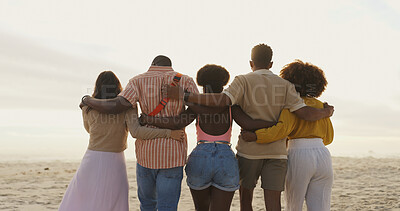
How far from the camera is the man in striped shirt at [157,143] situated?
3789 millimetres

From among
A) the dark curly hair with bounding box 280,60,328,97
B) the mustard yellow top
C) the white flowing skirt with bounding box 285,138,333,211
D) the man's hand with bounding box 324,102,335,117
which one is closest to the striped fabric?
the mustard yellow top

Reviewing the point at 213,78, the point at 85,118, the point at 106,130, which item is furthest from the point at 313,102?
the point at 85,118

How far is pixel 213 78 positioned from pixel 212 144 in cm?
66

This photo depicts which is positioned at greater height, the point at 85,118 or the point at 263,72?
the point at 263,72

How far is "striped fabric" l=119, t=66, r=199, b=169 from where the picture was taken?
3.79 m


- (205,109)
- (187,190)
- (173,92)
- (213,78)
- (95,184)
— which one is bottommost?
(187,190)

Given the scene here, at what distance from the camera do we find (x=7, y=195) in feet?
26.3

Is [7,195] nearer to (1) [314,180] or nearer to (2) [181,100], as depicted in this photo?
A: (2) [181,100]

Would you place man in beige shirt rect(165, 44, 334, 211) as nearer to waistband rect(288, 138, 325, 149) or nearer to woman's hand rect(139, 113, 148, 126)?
waistband rect(288, 138, 325, 149)

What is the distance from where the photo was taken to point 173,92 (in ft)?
12.3

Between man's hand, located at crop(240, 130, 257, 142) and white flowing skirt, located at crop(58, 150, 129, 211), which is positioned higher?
man's hand, located at crop(240, 130, 257, 142)

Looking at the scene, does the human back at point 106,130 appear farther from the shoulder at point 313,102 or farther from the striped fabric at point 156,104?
the shoulder at point 313,102

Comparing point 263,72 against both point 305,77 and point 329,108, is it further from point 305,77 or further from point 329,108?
point 329,108

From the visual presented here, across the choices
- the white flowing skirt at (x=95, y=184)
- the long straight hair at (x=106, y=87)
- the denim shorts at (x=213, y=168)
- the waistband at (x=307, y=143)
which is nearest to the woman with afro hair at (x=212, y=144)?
the denim shorts at (x=213, y=168)
